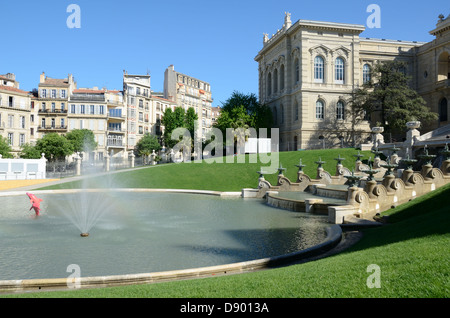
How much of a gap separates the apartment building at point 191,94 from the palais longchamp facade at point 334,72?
35.5 metres

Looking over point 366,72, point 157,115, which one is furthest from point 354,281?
point 157,115

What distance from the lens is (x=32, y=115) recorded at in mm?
68250

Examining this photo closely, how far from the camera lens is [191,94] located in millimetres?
99562

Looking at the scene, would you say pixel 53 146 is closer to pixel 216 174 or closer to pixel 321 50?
pixel 216 174

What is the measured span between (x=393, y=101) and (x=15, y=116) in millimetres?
63564

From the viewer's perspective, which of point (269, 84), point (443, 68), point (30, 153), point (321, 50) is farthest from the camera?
point (269, 84)

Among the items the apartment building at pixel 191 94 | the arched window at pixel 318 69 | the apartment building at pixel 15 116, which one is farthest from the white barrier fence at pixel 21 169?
the apartment building at pixel 191 94

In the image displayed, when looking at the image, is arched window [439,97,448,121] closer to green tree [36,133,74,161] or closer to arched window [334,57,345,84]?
arched window [334,57,345,84]

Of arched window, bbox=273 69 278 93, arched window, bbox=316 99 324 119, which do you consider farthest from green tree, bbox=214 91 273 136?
arched window, bbox=316 99 324 119

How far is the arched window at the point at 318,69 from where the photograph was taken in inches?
2116

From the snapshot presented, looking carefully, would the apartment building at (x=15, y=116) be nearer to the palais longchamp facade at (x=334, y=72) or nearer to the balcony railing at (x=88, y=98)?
the balcony railing at (x=88, y=98)

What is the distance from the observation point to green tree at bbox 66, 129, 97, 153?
62.0 metres

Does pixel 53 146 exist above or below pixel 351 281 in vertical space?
above

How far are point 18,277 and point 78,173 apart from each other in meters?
41.1
